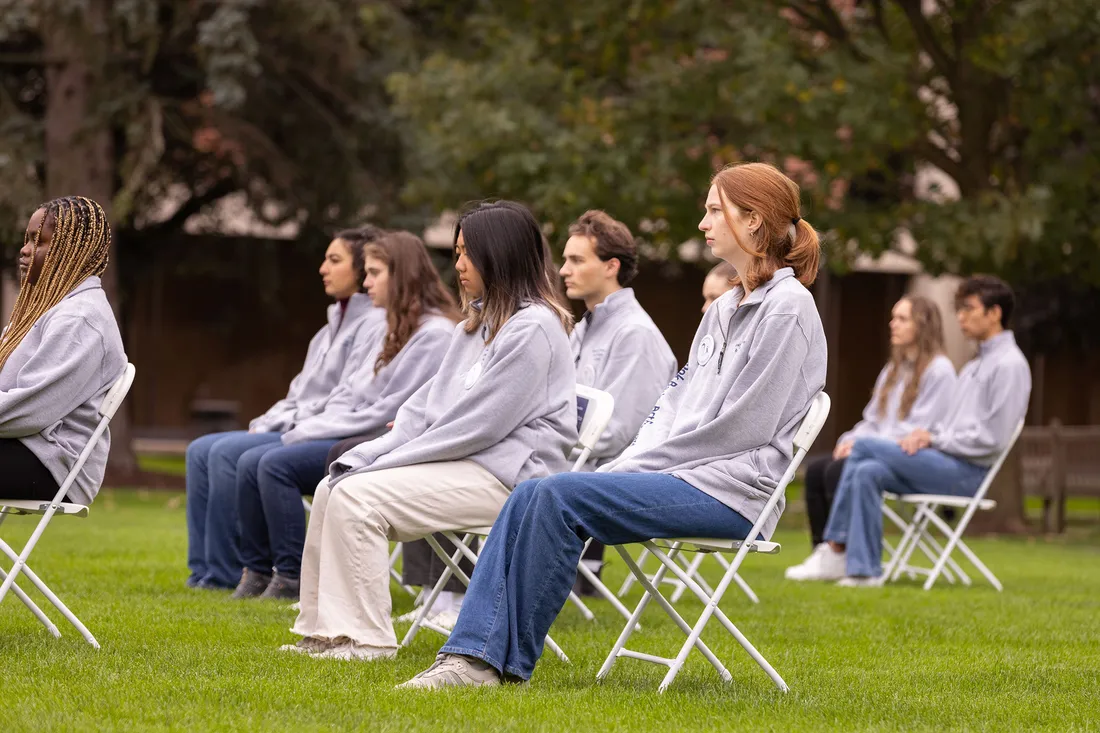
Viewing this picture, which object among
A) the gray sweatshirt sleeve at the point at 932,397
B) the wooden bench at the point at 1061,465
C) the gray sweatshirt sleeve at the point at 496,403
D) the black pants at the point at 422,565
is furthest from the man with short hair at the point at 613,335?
the wooden bench at the point at 1061,465

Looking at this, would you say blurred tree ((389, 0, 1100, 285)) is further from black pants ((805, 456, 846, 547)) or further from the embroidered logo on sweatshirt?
the embroidered logo on sweatshirt

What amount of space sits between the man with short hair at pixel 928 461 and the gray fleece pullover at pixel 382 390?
340 cm

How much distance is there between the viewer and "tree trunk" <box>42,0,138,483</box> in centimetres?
1606

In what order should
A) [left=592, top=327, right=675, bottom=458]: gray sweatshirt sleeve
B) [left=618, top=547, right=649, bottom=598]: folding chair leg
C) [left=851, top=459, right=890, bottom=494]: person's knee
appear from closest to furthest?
[left=592, top=327, right=675, bottom=458]: gray sweatshirt sleeve
[left=618, top=547, right=649, bottom=598]: folding chair leg
[left=851, top=459, right=890, bottom=494]: person's knee

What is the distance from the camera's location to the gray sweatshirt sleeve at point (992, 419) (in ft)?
30.8

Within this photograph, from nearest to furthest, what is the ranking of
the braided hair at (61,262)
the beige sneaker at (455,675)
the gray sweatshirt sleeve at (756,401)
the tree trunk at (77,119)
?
the beige sneaker at (455,675)
the gray sweatshirt sleeve at (756,401)
the braided hair at (61,262)
the tree trunk at (77,119)

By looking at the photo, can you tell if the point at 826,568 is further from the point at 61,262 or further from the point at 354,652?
the point at 61,262

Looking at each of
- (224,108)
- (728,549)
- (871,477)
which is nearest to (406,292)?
(728,549)

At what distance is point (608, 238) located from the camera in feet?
23.8

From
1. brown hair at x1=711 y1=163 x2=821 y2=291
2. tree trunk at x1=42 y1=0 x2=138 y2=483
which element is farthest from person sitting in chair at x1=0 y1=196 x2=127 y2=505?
tree trunk at x1=42 y1=0 x2=138 y2=483

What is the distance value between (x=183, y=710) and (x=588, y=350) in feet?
11.3

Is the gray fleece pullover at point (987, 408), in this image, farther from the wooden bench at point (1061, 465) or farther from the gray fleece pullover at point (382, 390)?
the wooden bench at point (1061, 465)

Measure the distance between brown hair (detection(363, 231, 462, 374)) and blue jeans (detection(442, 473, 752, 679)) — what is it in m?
2.61

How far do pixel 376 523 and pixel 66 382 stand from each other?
4.00 feet
